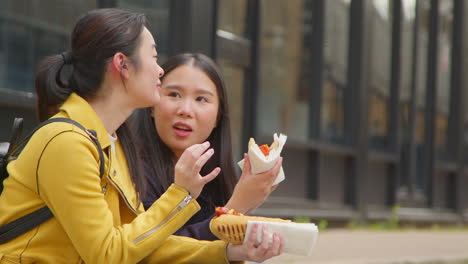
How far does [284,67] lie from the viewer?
9922 mm

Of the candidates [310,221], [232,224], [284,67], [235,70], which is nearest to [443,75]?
[310,221]

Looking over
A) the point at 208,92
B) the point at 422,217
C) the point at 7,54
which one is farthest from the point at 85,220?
the point at 422,217

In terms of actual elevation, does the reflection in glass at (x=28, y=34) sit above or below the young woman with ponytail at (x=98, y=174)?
above

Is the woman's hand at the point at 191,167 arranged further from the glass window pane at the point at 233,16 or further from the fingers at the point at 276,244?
the glass window pane at the point at 233,16

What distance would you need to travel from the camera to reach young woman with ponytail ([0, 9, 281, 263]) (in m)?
2.27

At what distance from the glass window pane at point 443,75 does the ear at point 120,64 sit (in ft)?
45.8

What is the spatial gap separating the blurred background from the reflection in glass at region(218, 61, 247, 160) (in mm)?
17

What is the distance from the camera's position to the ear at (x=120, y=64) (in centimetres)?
249

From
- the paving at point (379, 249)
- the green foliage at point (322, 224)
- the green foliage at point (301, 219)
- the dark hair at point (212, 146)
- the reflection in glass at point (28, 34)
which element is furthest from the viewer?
the green foliage at point (322, 224)

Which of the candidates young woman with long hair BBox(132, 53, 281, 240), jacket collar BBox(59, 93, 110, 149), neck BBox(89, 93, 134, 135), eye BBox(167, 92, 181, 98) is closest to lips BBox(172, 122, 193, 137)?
young woman with long hair BBox(132, 53, 281, 240)

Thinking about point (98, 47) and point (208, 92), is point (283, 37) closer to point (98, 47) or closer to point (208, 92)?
point (208, 92)

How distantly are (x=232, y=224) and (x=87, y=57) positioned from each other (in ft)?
2.34

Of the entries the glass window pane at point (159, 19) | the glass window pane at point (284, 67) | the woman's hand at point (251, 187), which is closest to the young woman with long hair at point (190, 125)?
the woman's hand at point (251, 187)

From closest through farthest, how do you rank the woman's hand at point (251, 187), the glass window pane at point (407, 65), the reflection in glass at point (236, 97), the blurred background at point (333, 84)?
the woman's hand at point (251, 187) → the blurred background at point (333, 84) → the reflection in glass at point (236, 97) → the glass window pane at point (407, 65)
